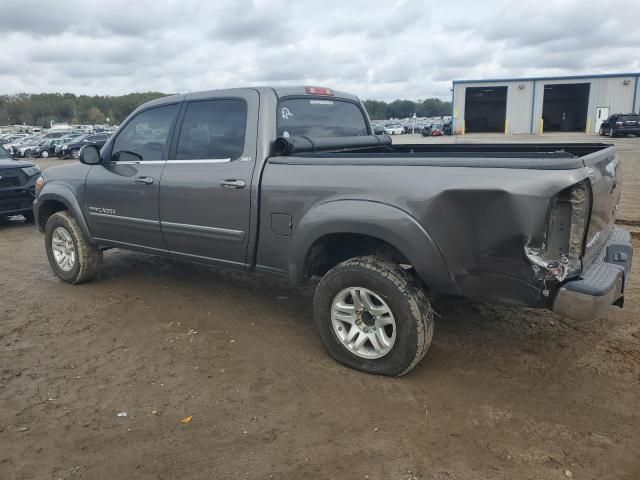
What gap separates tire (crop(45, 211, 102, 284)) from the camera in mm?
5617

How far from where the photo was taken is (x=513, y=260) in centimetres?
296

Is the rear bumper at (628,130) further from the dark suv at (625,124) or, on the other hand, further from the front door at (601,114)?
the front door at (601,114)

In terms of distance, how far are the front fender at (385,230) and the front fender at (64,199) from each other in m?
2.90

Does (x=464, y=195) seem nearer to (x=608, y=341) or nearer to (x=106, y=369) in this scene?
(x=608, y=341)

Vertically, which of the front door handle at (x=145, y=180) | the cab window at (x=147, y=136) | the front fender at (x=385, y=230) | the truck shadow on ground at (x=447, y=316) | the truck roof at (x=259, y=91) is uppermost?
the truck roof at (x=259, y=91)

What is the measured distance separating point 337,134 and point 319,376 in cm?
227

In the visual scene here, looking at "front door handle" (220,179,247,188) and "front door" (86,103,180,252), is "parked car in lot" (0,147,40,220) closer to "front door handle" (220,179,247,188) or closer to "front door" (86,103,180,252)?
"front door" (86,103,180,252)

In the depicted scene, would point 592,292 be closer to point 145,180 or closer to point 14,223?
point 145,180

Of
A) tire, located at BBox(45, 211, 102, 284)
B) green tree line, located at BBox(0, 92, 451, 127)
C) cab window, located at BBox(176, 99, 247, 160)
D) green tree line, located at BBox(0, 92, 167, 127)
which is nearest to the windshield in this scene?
cab window, located at BBox(176, 99, 247, 160)

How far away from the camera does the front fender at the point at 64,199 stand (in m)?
5.52

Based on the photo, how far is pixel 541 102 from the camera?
43.9m

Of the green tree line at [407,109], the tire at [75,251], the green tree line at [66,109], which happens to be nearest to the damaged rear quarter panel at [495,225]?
the tire at [75,251]

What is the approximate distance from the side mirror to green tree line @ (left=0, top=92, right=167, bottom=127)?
381ft

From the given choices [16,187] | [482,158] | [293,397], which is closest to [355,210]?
[482,158]
